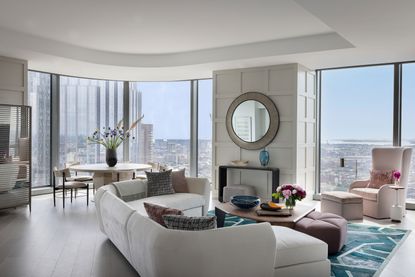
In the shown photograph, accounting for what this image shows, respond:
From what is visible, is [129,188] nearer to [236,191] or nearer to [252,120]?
[236,191]

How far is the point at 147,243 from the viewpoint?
2520mm

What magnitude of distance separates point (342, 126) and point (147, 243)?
18.0 feet

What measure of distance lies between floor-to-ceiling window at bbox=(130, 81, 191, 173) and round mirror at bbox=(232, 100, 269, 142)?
1.76 m

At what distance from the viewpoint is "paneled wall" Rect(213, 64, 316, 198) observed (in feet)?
21.4

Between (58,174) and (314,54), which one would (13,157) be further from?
(314,54)

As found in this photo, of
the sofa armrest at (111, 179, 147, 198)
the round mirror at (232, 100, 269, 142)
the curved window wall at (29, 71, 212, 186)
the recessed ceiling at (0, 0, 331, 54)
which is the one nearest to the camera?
the recessed ceiling at (0, 0, 331, 54)

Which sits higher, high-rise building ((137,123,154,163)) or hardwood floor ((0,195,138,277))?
high-rise building ((137,123,154,163))

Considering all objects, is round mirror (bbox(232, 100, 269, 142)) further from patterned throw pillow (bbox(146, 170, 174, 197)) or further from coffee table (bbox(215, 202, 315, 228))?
coffee table (bbox(215, 202, 315, 228))

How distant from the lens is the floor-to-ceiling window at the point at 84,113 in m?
7.86

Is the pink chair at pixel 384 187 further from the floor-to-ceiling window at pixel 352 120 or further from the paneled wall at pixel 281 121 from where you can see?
the paneled wall at pixel 281 121

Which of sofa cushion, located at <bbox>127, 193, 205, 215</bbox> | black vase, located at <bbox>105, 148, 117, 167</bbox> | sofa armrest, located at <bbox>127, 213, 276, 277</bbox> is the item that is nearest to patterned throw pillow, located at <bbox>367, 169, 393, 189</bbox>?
sofa cushion, located at <bbox>127, 193, 205, 215</bbox>

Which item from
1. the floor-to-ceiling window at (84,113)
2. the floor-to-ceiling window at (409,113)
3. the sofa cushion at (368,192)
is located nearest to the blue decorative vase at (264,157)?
the sofa cushion at (368,192)

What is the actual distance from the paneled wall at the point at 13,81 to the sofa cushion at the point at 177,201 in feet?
10.3

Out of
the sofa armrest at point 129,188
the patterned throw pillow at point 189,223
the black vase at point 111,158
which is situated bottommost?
the sofa armrest at point 129,188
